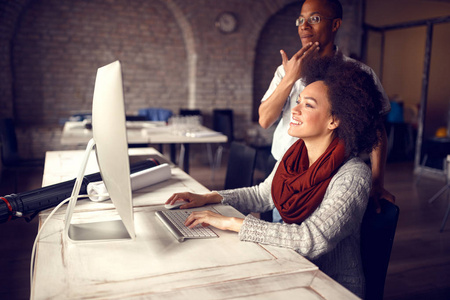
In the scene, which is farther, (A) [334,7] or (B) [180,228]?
(A) [334,7]

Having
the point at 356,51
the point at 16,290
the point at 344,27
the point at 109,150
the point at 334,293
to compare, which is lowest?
the point at 16,290

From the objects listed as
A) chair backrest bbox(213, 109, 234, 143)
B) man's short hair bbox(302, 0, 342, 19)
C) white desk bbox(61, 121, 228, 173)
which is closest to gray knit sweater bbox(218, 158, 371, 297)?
man's short hair bbox(302, 0, 342, 19)

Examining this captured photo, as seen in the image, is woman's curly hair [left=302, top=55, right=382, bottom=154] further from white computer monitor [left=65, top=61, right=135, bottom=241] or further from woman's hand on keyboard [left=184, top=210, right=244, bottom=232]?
white computer monitor [left=65, top=61, right=135, bottom=241]

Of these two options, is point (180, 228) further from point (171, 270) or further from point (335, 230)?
point (335, 230)

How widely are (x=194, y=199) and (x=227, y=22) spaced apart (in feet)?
16.6

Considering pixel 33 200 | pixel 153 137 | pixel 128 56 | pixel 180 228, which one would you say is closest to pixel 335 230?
pixel 180 228

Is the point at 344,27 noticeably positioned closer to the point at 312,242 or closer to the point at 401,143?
the point at 401,143

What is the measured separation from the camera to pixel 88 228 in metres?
1.26

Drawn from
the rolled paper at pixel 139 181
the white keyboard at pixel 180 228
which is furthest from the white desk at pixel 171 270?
the rolled paper at pixel 139 181

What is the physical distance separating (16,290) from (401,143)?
20.0 ft

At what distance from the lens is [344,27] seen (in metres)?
6.78

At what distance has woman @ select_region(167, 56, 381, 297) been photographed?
1.16m

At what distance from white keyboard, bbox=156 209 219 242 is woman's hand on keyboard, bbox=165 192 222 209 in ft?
0.21

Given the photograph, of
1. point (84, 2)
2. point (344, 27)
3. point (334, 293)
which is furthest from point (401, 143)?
point (334, 293)
